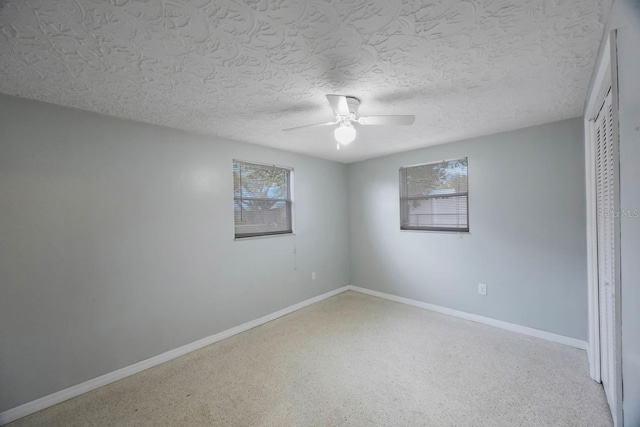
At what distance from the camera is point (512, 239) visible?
9.54ft

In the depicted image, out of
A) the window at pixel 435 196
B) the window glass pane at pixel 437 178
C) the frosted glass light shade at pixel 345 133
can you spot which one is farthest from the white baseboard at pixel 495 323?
the frosted glass light shade at pixel 345 133

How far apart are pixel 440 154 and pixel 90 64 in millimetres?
3515

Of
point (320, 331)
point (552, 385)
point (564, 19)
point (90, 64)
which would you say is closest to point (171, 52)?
point (90, 64)

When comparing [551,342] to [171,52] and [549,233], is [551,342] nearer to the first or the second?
[549,233]

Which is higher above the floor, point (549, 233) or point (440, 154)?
point (440, 154)

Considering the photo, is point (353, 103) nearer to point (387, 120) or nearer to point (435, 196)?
point (387, 120)

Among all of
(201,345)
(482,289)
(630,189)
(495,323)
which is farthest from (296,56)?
(495,323)

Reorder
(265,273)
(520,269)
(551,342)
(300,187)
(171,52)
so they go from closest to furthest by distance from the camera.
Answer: (171,52) < (551,342) < (520,269) < (265,273) < (300,187)

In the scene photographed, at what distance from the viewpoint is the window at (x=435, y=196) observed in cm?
331

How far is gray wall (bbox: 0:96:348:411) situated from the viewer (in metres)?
1.84

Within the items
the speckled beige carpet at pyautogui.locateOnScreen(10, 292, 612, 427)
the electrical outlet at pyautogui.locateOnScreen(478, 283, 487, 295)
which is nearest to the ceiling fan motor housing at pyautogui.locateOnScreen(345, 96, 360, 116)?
the speckled beige carpet at pyautogui.locateOnScreen(10, 292, 612, 427)

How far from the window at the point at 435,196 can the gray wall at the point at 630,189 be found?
93.0 inches

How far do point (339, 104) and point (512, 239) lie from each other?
2.57 metres

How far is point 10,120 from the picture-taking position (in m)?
1.82
